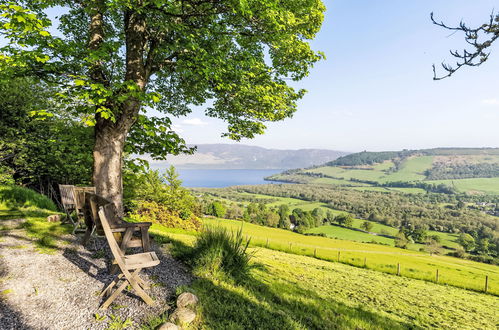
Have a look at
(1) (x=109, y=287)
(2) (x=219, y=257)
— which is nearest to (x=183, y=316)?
(1) (x=109, y=287)

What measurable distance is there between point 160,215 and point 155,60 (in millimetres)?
8856

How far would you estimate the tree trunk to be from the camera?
22.2ft

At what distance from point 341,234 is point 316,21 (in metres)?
87.5

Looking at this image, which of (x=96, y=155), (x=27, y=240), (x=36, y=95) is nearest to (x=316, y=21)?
(x=96, y=155)

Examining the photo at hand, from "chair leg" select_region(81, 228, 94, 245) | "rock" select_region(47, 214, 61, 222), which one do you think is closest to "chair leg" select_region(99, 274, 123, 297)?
"chair leg" select_region(81, 228, 94, 245)

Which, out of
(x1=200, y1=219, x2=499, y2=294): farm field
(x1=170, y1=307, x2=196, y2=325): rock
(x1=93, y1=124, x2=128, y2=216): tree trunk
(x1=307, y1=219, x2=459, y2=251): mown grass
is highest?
(x1=93, y1=124, x2=128, y2=216): tree trunk

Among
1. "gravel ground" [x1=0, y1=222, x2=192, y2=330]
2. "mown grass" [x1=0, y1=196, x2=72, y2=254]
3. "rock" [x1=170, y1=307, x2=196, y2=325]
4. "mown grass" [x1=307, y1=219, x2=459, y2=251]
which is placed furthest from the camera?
"mown grass" [x1=307, y1=219, x2=459, y2=251]

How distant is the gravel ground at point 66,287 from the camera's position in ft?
11.3

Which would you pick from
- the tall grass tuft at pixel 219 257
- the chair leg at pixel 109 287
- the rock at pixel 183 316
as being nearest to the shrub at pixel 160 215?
the tall grass tuft at pixel 219 257

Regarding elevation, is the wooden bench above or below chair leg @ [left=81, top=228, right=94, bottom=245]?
above

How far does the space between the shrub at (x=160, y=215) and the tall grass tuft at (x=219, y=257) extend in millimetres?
7857

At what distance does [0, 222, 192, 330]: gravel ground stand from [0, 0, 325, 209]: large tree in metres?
2.10

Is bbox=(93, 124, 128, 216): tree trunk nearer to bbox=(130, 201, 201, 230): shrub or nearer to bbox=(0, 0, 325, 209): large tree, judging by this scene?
bbox=(0, 0, 325, 209): large tree

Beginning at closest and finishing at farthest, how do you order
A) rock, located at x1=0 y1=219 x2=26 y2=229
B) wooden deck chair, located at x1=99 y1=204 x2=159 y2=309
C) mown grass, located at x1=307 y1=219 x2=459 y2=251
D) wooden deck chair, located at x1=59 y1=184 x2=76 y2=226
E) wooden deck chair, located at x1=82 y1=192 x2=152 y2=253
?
wooden deck chair, located at x1=99 y1=204 x2=159 y2=309 → wooden deck chair, located at x1=82 y1=192 x2=152 y2=253 → rock, located at x1=0 y1=219 x2=26 y2=229 → wooden deck chair, located at x1=59 y1=184 x2=76 y2=226 → mown grass, located at x1=307 y1=219 x2=459 y2=251
